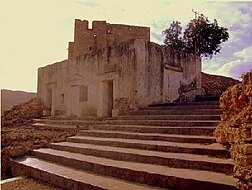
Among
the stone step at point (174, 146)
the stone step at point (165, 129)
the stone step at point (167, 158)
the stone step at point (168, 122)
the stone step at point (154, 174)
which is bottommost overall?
the stone step at point (154, 174)

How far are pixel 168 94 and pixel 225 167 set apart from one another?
7.05 meters

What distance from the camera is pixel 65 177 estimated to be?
4.91m

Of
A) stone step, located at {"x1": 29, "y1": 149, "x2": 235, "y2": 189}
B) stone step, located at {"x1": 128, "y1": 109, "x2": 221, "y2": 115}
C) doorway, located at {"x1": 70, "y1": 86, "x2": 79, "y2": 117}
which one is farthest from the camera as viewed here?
doorway, located at {"x1": 70, "y1": 86, "x2": 79, "y2": 117}

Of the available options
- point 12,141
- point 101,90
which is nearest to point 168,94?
point 101,90

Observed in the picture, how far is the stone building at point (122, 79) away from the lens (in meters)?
10.1

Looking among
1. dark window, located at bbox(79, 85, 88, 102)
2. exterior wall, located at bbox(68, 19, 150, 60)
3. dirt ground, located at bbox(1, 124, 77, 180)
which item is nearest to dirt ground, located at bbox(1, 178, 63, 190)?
dirt ground, located at bbox(1, 124, 77, 180)

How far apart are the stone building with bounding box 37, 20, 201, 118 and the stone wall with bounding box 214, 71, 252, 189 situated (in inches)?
221

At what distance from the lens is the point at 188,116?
716 cm

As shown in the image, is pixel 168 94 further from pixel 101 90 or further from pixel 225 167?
pixel 225 167

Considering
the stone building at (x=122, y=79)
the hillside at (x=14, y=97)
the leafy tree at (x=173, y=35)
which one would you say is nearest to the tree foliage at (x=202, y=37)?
the leafy tree at (x=173, y=35)

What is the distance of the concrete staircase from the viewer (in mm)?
4020

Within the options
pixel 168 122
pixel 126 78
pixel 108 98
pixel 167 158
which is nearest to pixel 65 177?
pixel 167 158

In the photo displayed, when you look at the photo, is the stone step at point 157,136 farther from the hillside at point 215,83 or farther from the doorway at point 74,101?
the hillside at point 215,83

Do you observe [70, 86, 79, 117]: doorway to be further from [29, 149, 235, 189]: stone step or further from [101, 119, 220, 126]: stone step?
[29, 149, 235, 189]: stone step
